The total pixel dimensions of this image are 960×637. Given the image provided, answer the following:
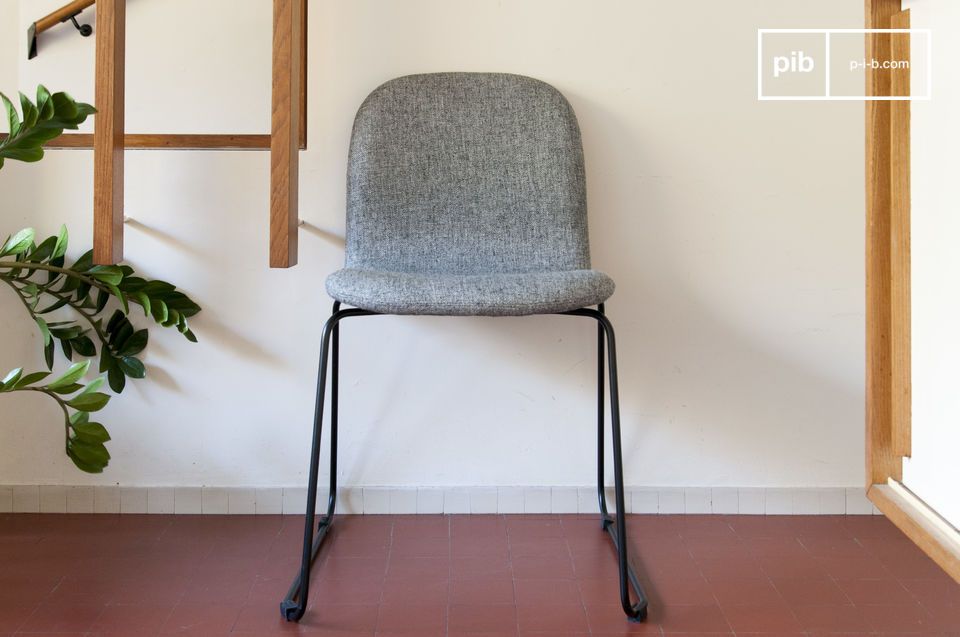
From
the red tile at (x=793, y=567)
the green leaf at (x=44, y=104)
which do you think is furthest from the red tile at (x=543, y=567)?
the green leaf at (x=44, y=104)

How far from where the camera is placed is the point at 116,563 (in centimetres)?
175

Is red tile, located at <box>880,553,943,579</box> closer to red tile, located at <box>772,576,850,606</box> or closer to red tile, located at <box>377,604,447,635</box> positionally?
red tile, located at <box>772,576,850,606</box>

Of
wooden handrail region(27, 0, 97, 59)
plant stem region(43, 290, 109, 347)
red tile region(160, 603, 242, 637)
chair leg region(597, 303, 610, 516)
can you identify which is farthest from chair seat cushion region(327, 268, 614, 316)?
wooden handrail region(27, 0, 97, 59)

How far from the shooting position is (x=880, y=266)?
1.18 m

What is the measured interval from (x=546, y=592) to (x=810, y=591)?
1.57ft

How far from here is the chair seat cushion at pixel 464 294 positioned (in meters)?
1.49

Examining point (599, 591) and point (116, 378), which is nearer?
point (599, 591)

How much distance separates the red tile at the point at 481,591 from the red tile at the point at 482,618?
0.02 metres

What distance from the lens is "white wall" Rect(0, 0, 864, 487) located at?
1.96 meters

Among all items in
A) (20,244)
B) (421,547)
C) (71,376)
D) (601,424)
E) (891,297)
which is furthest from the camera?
(601,424)

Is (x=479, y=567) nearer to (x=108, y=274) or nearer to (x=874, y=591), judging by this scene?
(x=874, y=591)

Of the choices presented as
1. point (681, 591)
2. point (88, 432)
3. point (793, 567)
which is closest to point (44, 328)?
point (88, 432)

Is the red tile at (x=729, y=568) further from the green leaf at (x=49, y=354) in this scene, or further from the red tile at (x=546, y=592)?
the green leaf at (x=49, y=354)

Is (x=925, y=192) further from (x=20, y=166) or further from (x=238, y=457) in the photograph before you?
(x=20, y=166)
